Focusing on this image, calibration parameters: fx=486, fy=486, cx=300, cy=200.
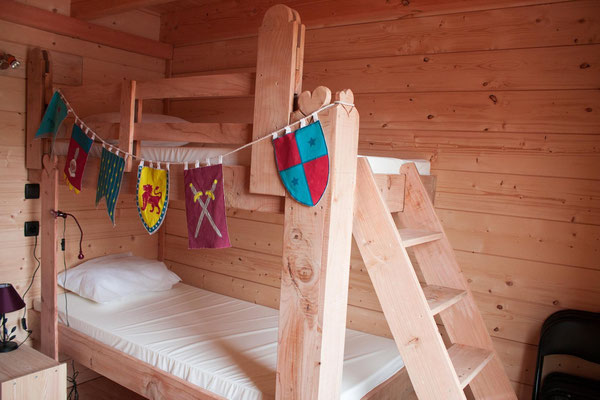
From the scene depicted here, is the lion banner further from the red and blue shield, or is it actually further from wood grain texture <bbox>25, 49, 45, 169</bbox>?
wood grain texture <bbox>25, 49, 45, 169</bbox>

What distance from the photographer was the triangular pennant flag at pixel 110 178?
6.66 ft

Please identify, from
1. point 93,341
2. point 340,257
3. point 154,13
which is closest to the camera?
point 340,257

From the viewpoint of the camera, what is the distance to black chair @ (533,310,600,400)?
187cm

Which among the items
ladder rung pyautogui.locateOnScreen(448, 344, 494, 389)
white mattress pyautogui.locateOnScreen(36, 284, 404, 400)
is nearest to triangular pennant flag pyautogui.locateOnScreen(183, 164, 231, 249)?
white mattress pyautogui.locateOnScreen(36, 284, 404, 400)

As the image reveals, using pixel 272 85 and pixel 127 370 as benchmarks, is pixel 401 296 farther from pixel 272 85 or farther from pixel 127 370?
pixel 127 370

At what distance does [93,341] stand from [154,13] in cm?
220

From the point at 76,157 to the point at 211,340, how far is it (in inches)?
41.6

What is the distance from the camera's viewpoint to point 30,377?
2109mm

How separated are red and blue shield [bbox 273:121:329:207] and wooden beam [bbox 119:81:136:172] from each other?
80cm

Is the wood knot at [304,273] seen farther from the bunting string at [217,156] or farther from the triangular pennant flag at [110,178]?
the triangular pennant flag at [110,178]

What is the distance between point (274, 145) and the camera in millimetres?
1575

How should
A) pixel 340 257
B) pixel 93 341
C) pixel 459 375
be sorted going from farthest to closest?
1. pixel 93 341
2. pixel 459 375
3. pixel 340 257

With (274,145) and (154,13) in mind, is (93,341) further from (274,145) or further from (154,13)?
(154,13)

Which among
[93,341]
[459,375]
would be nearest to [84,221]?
[93,341]
